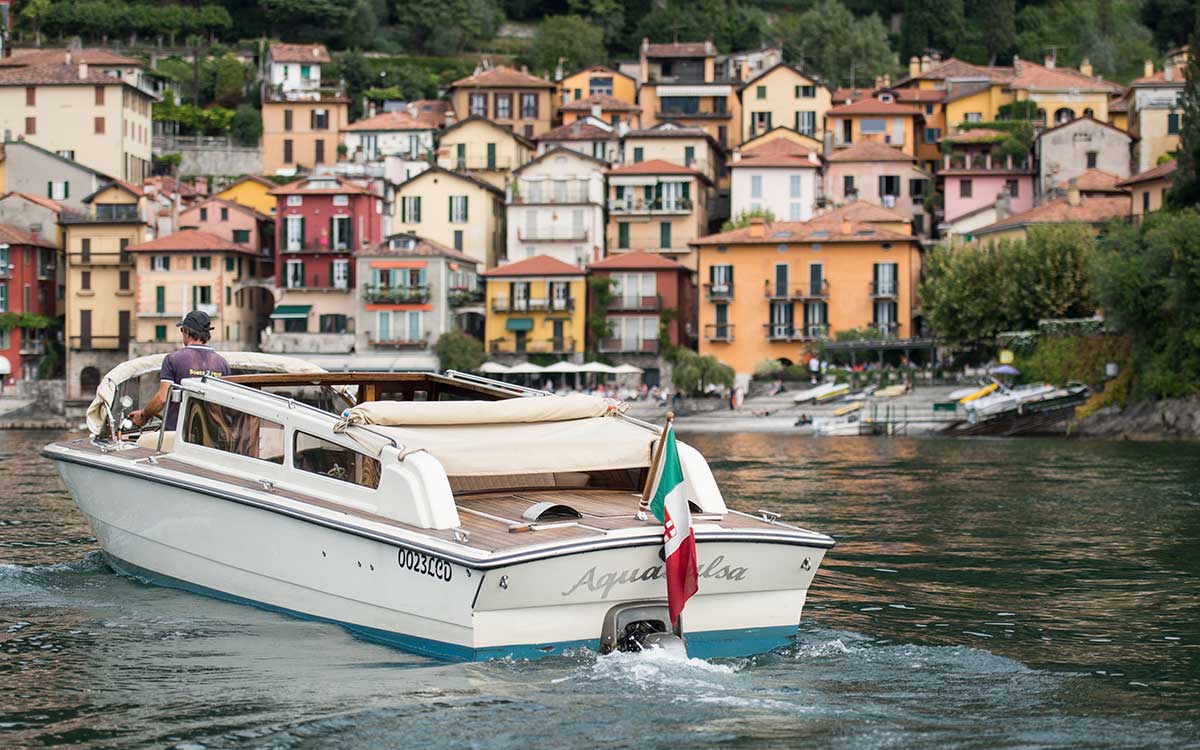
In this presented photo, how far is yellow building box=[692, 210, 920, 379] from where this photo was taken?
76938mm

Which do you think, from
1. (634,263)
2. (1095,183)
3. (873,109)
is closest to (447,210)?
(634,263)

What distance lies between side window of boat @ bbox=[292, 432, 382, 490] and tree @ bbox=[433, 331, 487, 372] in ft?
201

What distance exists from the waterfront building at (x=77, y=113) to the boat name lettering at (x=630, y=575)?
3351 inches

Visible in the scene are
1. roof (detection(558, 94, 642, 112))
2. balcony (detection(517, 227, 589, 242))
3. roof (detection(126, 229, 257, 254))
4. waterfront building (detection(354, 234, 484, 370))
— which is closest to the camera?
waterfront building (detection(354, 234, 484, 370))

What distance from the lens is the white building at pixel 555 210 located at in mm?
83250

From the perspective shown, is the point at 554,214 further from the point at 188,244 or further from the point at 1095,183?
the point at 1095,183

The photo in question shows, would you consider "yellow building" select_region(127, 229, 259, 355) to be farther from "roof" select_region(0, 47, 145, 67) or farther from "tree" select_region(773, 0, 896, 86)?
"tree" select_region(773, 0, 896, 86)

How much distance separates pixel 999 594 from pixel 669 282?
62722 mm

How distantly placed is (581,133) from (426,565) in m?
80.8

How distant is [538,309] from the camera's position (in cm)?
7831

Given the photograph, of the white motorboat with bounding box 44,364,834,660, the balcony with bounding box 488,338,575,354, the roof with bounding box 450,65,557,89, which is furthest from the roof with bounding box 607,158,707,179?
the white motorboat with bounding box 44,364,834,660

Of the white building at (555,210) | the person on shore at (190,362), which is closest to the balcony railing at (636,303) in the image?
the white building at (555,210)

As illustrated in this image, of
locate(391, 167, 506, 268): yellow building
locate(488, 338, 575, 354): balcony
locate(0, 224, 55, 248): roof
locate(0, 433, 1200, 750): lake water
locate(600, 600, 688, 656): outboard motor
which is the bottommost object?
locate(0, 433, 1200, 750): lake water

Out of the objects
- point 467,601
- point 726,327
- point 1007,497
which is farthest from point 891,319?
point 467,601
